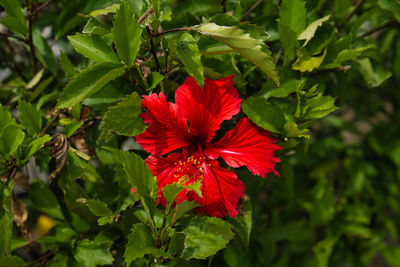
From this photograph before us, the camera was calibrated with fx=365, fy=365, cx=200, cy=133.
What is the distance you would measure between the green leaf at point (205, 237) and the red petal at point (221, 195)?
22 mm

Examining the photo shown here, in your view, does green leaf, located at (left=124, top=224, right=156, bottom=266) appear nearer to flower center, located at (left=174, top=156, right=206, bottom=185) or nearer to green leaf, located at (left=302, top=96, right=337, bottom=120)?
flower center, located at (left=174, top=156, right=206, bottom=185)

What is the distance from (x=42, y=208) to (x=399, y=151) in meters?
1.38

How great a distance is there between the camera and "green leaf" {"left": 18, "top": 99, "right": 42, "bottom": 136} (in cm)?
71

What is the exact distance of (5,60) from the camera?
111 cm

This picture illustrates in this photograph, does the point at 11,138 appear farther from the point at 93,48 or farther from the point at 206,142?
the point at 206,142

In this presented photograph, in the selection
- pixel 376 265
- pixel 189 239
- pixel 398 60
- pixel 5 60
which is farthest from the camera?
pixel 376 265

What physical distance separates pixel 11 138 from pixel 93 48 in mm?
223

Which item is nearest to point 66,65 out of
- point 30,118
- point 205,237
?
point 30,118

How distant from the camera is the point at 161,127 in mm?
673

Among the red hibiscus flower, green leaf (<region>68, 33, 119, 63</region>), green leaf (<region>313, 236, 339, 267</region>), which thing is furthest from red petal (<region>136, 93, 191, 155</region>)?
green leaf (<region>313, 236, 339, 267</region>)

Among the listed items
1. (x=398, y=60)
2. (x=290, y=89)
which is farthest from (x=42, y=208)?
(x=398, y=60)

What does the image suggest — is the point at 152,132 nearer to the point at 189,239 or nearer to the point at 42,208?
the point at 189,239

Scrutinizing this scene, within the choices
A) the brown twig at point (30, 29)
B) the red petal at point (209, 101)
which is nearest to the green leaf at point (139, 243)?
the red petal at point (209, 101)

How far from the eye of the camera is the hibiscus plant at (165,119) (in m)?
0.63
